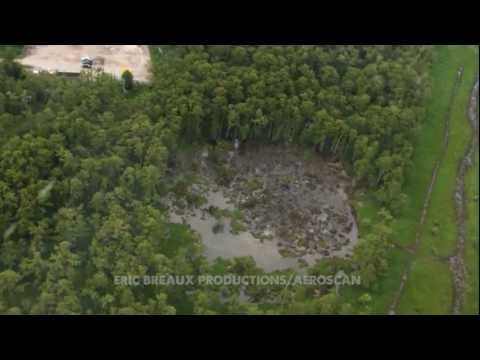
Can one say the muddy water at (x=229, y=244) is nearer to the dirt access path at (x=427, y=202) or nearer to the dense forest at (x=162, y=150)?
the dense forest at (x=162, y=150)

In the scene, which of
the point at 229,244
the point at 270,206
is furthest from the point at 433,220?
the point at 229,244

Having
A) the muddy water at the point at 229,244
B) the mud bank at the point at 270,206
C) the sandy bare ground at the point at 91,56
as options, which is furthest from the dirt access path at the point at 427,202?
the sandy bare ground at the point at 91,56

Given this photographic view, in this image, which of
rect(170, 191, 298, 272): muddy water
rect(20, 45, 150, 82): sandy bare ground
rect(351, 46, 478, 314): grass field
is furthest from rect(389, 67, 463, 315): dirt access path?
rect(20, 45, 150, 82): sandy bare ground

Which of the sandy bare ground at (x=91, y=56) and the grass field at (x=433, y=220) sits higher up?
the sandy bare ground at (x=91, y=56)

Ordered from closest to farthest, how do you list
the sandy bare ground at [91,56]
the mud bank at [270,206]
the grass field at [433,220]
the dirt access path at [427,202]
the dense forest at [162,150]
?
1. the dense forest at [162,150]
2. the dirt access path at [427,202]
3. the grass field at [433,220]
4. the mud bank at [270,206]
5. the sandy bare ground at [91,56]

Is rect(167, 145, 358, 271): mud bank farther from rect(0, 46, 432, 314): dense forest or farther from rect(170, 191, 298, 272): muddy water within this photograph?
rect(0, 46, 432, 314): dense forest

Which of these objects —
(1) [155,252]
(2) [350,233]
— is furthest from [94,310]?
(2) [350,233]
